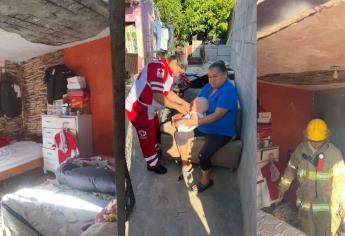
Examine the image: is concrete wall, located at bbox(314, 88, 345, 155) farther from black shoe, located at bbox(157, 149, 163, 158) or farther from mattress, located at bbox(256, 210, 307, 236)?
black shoe, located at bbox(157, 149, 163, 158)

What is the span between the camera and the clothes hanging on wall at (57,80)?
586cm

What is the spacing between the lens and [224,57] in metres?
10.6

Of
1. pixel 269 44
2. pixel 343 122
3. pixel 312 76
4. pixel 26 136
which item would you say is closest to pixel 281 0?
pixel 269 44

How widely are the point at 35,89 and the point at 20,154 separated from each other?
4.28 feet

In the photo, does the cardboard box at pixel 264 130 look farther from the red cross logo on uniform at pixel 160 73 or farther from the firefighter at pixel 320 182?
the red cross logo on uniform at pixel 160 73

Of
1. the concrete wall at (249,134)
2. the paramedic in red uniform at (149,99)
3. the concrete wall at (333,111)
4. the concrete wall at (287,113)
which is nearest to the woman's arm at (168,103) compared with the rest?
the paramedic in red uniform at (149,99)

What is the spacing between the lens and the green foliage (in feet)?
50.4

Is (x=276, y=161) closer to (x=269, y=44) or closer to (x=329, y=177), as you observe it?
(x=329, y=177)

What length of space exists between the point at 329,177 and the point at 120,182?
3418mm

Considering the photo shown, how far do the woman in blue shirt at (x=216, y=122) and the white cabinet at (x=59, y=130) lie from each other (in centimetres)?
295

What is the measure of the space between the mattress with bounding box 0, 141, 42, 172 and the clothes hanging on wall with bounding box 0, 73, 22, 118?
54 centimetres

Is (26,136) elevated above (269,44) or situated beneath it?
situated beneath

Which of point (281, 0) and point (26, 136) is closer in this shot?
point (281, 0)

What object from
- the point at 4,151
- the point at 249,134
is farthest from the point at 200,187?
the point at 4,151
